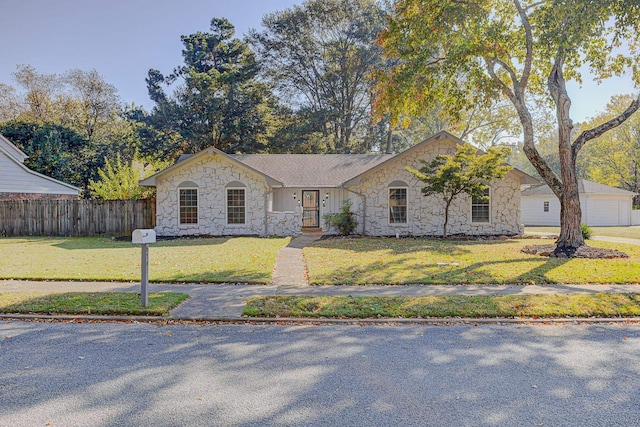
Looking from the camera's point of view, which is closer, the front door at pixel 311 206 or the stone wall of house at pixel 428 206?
the stone wall of house at pixel 428 206

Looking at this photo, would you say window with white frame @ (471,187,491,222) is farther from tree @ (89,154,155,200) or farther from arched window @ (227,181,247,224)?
tree @ (89,154,155,200)

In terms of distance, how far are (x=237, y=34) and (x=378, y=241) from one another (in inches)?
1065

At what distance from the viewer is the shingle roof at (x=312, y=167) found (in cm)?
2061

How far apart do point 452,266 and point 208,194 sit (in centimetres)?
1168

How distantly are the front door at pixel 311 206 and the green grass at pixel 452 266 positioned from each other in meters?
6.47

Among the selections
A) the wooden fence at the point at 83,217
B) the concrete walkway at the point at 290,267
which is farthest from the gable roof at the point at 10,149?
the concrete walkway at the point at 290,267

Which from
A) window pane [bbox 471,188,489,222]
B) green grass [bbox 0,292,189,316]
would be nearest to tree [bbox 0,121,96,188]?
green grass [bbox 0,292,189,316]

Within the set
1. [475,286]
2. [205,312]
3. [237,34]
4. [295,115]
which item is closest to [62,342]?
[205,312]

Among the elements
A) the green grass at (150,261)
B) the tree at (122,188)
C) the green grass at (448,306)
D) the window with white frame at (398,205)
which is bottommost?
the green grass at (448,306)

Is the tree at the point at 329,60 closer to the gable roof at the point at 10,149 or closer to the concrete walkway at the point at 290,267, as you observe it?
the gable roof at the point at 10,149

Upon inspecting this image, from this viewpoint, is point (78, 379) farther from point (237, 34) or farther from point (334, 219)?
point (237, 34)

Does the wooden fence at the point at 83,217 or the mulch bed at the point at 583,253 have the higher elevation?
the wooden fence at the point at 83,217

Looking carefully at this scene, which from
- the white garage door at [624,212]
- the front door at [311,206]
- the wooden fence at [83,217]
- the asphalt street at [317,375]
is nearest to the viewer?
the asphalt street at [317,375]

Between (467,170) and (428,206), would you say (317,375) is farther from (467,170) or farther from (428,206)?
(428,206)
